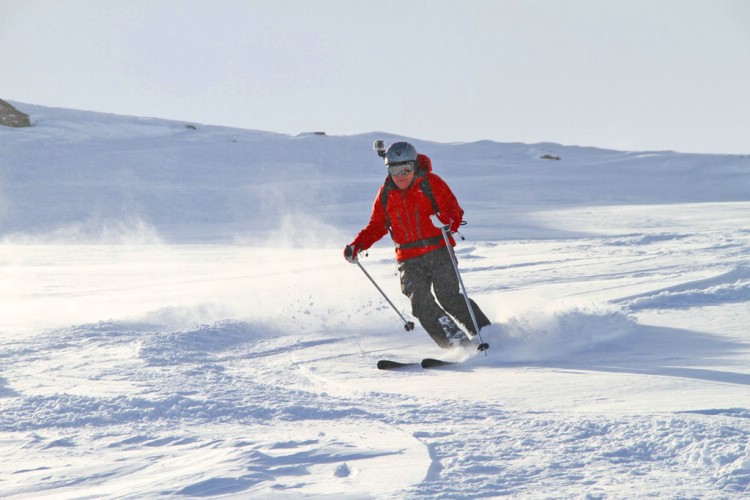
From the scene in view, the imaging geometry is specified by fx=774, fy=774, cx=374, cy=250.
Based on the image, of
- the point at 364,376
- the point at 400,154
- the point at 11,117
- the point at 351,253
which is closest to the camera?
the point at 364,376

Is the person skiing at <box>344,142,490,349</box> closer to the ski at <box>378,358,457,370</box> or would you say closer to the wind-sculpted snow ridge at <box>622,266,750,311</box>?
the ski at <box>378,358,457,370</box>

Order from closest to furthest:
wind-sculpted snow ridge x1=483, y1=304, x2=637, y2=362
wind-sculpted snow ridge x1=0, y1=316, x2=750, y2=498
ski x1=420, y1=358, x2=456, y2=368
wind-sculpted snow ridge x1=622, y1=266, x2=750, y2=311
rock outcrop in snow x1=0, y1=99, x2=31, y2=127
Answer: wind-sculpted snow ridge x1=0, y1=316, x2=750, y2=498, ski x1=420, y1=358, x2=456, y2=368, wind-sculpted snow ridge x1=483, y1=304, x2=637, y2=362, wind-sculpted snow ridge x1=622, y1=266, x2=750, y2=311, rock outcrop in snow x1=0, y1=99, x2=31, y2=127

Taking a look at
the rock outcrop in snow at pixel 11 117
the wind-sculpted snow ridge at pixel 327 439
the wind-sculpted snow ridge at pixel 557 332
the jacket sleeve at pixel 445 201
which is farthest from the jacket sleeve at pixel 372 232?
the rock outcrop in snow at pixel 11 117

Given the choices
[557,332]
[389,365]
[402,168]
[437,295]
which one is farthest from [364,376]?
[402,168]

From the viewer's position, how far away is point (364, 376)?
173 inches

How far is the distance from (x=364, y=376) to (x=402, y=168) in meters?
1.48

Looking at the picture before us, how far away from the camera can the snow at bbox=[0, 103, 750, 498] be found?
2459 millimetres

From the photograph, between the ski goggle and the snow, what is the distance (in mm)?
1183

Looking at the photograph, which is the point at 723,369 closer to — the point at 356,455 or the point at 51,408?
the point at 356,455

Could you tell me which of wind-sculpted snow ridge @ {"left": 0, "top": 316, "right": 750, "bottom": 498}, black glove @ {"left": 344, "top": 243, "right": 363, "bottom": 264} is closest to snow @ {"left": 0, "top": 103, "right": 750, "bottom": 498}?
wind-sculpted snow ridge @ {"left": 0, "top": 316, "right": 750, "bottom": 498}

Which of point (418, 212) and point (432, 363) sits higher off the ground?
point (418, 212)

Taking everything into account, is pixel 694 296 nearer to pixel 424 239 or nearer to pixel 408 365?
pixel 424 239

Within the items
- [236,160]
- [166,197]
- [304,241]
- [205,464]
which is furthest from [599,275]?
[236,160]

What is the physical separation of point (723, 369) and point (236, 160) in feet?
92.6
